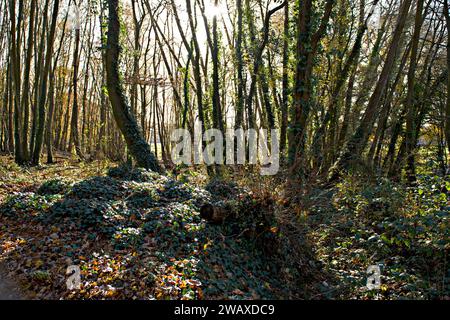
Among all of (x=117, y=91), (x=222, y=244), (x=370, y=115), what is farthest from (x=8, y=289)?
(x=370, y=115)

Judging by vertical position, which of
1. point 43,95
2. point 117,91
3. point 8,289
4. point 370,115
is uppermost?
point 43,95

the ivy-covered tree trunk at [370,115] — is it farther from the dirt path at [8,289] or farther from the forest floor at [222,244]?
the dirt path at [8,289]

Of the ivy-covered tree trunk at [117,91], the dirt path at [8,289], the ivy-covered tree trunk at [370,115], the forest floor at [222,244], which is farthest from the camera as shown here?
the ivy-covered tree trunk at [117,91]

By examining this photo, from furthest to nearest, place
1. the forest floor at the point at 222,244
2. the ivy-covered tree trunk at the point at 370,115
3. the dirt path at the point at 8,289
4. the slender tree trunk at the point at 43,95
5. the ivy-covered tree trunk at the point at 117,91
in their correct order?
the slender tree trunk at the point at 43,95 → the ivy-covered tree trunk at the point at 117,91 → the ivy-covered tree trunk at the point at 370,115 → the forest floor at the point at 222,244 → the dirt path at the point at 8,289

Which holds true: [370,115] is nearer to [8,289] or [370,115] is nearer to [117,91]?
[117,91]

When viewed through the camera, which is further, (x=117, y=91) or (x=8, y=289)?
(x=117, y=91)

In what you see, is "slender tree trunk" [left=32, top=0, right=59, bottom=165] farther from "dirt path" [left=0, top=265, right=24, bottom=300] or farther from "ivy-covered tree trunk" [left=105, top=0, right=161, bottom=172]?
"dirt path" [left=0, top=265, right=24, bottom=300]

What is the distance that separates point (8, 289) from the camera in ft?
14.9

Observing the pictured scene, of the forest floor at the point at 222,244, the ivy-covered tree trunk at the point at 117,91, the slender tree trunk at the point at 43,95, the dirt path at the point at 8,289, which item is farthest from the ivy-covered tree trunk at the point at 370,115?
the slender tree trunk at the point at 43,95

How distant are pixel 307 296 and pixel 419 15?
29.2 ft

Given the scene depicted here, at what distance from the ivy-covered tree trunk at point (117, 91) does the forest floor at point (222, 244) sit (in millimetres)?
3534

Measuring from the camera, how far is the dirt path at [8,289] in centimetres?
437

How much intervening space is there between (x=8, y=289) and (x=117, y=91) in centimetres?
778
